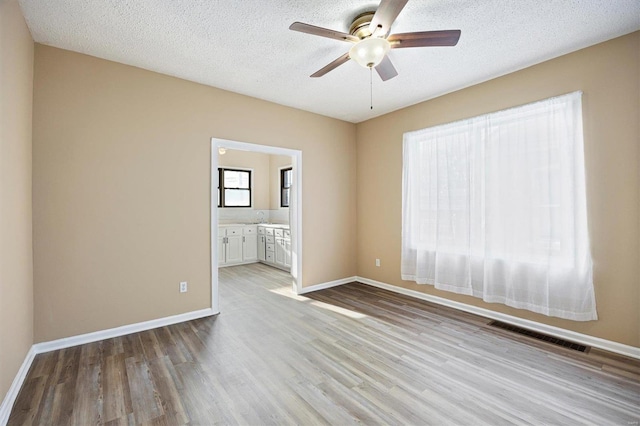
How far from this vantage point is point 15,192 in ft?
6.91

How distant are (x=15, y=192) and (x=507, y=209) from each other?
14.5ft

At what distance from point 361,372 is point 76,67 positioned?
380 centimetres

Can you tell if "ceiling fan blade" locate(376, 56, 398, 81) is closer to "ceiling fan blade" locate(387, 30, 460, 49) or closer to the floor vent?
"ceiling fan blade" locate(387, 30, 460, 49)

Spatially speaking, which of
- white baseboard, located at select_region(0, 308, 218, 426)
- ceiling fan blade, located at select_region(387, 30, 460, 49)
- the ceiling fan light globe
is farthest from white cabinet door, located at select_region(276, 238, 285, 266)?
ceiling fan blade, located at select_region(387, 30, 460, 49)

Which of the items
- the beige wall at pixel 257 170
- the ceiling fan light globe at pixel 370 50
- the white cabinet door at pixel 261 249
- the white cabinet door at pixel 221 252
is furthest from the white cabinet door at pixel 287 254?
the ceiling fan light globe at pixel 370 50

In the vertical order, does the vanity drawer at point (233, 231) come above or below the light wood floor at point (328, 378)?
above

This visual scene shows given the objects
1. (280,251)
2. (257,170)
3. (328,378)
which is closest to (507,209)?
(328,378)

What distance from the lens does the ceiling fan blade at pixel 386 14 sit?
174 cm

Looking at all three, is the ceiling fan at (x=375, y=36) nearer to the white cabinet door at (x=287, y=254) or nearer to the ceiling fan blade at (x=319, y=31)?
the ceiling fan blade at (x=319, y=31)

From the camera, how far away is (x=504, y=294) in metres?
3.25

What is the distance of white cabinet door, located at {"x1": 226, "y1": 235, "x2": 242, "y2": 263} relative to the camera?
6.25m

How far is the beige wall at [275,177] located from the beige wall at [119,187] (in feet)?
10.3

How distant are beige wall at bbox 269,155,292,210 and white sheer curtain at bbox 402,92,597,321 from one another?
369 cm

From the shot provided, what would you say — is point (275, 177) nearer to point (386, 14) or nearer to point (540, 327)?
point (386, 14)
